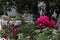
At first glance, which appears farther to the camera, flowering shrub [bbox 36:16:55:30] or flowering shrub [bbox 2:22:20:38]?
flowering shrub [bbox 2:22:20:38]

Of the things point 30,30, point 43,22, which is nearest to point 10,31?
point 30,30

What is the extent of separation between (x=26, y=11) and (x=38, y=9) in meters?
0.51

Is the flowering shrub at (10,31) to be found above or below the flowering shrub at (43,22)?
below

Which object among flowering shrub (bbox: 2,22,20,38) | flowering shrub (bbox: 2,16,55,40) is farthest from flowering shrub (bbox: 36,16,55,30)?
flowering shrub (bbox: 2,22,20,38)

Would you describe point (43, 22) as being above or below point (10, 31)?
above

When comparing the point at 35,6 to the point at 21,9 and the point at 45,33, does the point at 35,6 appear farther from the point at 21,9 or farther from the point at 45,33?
the point at 45,33

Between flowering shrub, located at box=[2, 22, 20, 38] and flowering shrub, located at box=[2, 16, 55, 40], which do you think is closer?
flowering shrub, located at box=[2, 16, 55, 40]

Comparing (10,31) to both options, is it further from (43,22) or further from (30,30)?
(43,22)

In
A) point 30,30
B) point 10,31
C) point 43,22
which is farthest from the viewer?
point 10,31

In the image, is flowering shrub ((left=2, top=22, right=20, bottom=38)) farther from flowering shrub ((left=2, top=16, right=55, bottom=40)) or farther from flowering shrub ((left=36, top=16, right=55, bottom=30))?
flowering shrub ((left=36, top=16, right=55, bottom=30))

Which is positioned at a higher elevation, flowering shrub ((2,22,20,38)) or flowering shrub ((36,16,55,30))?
flowering shrub ((36,16,55,30))

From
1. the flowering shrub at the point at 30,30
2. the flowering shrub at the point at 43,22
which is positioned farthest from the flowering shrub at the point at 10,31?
the flowering shrub at the point at 43,22

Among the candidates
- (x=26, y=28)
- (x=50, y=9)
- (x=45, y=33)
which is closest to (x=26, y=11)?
(x=50, y=9)

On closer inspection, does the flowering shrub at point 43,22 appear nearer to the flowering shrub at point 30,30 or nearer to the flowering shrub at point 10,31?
the flowering shrub at point 30,30
